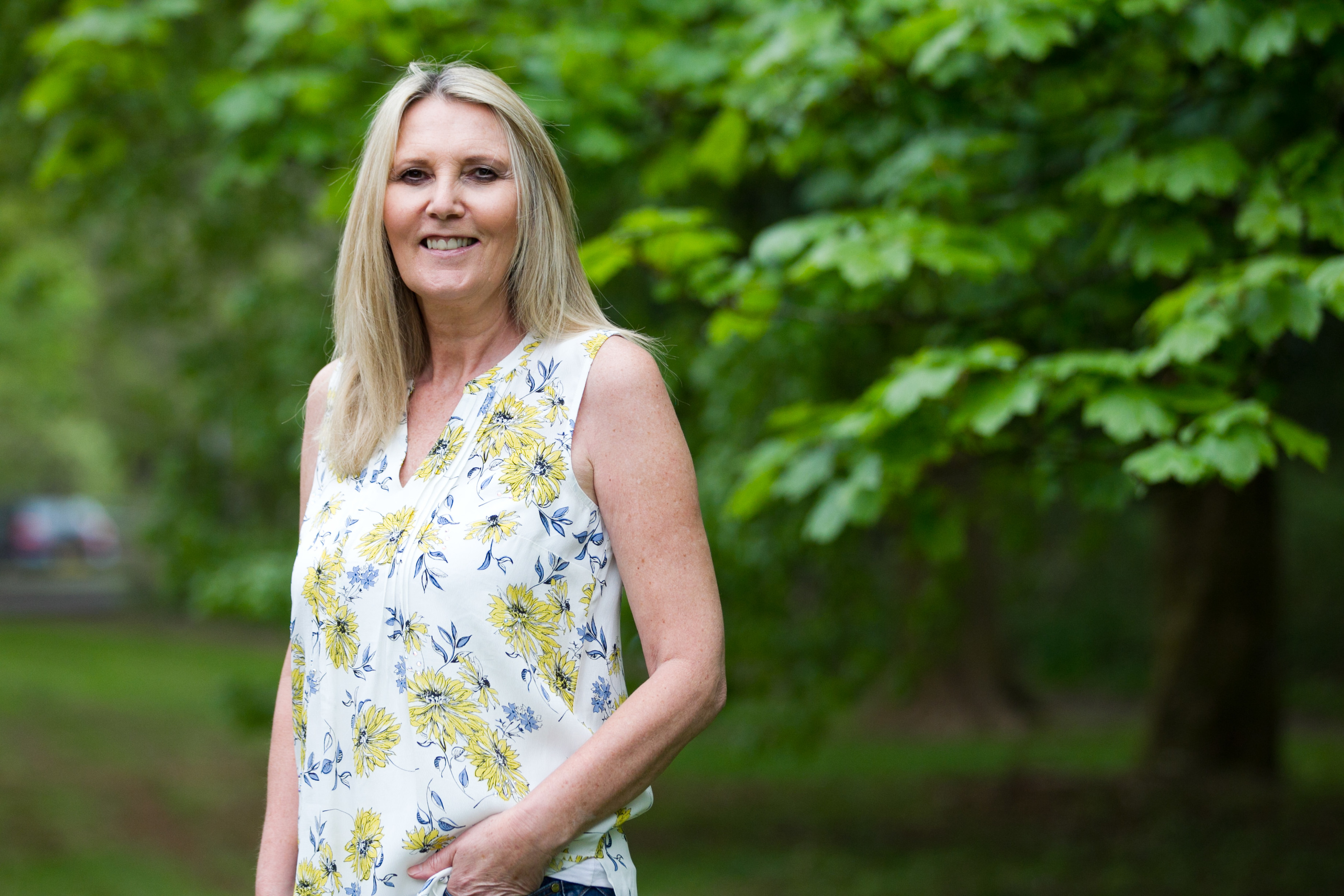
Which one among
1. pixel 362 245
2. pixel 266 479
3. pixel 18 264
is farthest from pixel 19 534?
pixel 362 245

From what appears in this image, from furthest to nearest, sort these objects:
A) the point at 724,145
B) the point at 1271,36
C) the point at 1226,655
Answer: the point at 1226,655
the point at 724,145
the point at 1271,36

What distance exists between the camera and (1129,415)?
3111 mm

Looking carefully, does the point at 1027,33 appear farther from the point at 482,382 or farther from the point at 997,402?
the point at 482,382

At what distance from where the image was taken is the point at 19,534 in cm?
3606

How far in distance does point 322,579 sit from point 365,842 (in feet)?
1.24

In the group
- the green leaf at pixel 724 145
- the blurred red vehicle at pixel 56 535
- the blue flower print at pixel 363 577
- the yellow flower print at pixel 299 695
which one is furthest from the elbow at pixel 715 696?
the blurred red vehicle at pixel 56 535

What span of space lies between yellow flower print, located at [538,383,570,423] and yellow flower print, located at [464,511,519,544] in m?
0.16

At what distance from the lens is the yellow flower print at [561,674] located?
6.11 feet

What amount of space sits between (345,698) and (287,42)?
3.04m

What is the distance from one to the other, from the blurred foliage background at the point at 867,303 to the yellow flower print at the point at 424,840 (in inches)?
66.6

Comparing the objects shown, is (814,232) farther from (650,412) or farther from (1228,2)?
(650,412)

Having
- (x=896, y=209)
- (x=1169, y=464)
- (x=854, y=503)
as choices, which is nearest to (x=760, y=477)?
(x=854, y=503)

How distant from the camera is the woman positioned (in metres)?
1.83

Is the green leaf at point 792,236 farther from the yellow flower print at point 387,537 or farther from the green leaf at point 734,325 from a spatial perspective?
the yellow flower print at point 387,537
